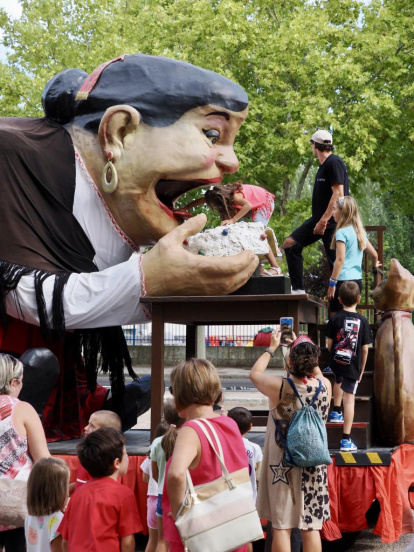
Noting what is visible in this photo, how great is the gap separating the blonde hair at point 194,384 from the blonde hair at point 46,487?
0.60 m

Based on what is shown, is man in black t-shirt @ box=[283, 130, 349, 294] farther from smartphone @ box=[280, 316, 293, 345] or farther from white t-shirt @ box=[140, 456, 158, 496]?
white t-shirt @ box=[140, 456, 158, 496]

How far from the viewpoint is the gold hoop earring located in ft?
20.3

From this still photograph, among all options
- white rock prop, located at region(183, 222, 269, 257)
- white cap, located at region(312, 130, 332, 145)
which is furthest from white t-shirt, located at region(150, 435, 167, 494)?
white cap, located at region(312, 130, 332, 145)

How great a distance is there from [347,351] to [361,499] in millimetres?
972

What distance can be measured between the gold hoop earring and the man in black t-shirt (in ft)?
5.32

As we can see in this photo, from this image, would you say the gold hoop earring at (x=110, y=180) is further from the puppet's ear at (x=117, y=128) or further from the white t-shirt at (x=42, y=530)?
the white t-shirt at (x=42, y=530)

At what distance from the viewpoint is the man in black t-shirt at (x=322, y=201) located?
6.70 meters

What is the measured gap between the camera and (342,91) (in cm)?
1620

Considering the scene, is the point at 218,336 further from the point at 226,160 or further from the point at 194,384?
the point at 194,384

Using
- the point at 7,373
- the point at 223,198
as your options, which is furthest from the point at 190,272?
the point at 7,373

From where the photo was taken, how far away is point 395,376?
20.4 ft

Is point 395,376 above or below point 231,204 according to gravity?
below

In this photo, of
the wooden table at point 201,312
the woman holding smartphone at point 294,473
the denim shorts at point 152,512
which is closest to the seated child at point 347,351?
the wooden table at point 201,312

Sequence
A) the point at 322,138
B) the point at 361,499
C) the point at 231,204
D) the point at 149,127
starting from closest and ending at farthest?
1. the point at 361,499
2. the point at 149,127
3. the point at 231,204
4. the point at 322,138
